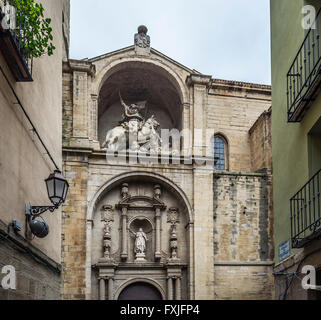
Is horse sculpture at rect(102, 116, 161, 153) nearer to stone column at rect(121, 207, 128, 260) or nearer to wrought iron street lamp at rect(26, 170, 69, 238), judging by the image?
stone column at rect(121, 207, 128, 260)

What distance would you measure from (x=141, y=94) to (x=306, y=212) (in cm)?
1462

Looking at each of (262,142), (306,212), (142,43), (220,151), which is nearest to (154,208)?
(220,151)

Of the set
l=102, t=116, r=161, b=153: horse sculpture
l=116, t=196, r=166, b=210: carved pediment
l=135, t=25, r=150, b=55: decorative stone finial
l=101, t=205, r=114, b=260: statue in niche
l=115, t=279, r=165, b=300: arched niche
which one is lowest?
l=115, t=279, r=165, b=300: arched niche

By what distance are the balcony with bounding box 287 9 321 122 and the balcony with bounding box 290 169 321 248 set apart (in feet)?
3.16

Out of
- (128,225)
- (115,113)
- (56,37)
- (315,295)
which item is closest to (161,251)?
(128,225)

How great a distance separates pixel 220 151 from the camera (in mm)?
21594

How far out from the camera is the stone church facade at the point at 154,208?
17.3 m

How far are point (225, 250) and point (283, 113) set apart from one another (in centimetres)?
1004

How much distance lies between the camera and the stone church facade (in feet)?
56.7

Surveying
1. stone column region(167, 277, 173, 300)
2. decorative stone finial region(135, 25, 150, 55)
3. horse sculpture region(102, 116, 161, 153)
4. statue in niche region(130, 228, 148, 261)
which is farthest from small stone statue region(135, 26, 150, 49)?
stone column region(167, 277, 173, 300)

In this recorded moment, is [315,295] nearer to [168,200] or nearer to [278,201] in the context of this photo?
[278,201]

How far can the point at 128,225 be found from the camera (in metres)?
18.2

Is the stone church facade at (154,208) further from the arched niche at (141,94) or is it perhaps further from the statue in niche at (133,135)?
the arched niche at (141,94)

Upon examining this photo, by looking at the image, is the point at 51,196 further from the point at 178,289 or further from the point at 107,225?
the point at 178,289
